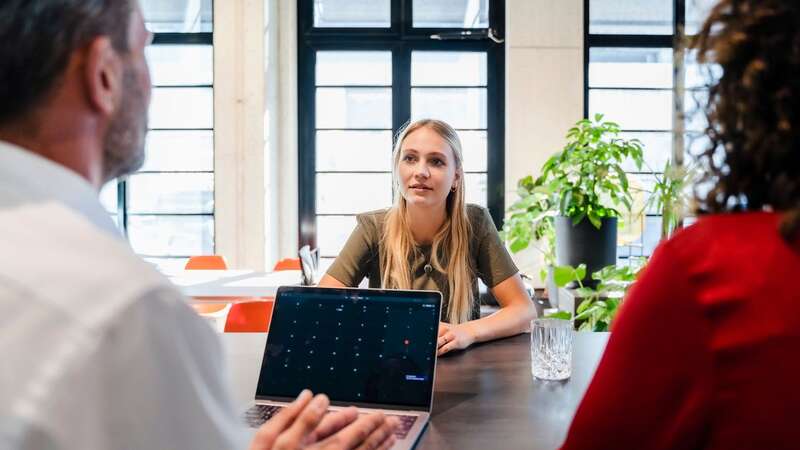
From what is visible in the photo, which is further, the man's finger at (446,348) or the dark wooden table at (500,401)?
the man's finger at (446,348)

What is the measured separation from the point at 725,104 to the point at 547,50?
17.2ft

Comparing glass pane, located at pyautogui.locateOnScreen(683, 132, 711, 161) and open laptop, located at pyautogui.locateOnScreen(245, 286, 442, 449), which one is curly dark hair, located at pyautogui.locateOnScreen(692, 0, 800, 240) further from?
open laptop, located at pyautogui.locateOnScreen(245, 286, 442, 449)

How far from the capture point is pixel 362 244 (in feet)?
7.87

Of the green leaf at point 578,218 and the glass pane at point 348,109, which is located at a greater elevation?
the glass pane at point 348,109

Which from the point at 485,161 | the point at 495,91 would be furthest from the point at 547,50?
the point at 485,161

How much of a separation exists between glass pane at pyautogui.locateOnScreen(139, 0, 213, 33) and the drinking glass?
493 cm

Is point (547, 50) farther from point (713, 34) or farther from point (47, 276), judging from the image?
point (47, 276)

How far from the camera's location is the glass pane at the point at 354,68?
5.84 meters

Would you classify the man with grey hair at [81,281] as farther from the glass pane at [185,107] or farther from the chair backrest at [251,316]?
the glass pane at [185,107]

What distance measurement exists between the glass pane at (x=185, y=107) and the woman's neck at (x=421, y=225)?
376 cm

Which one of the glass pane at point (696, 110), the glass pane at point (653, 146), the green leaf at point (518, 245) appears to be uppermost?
the glass pane at point (653, 146)

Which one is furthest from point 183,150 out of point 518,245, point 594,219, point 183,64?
point 594,219

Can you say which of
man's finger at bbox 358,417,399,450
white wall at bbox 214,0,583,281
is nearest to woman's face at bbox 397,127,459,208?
man's finger at bbox 358,417,399,450

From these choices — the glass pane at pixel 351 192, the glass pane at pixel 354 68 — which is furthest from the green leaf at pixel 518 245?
the glass pane at pixel 354 68
